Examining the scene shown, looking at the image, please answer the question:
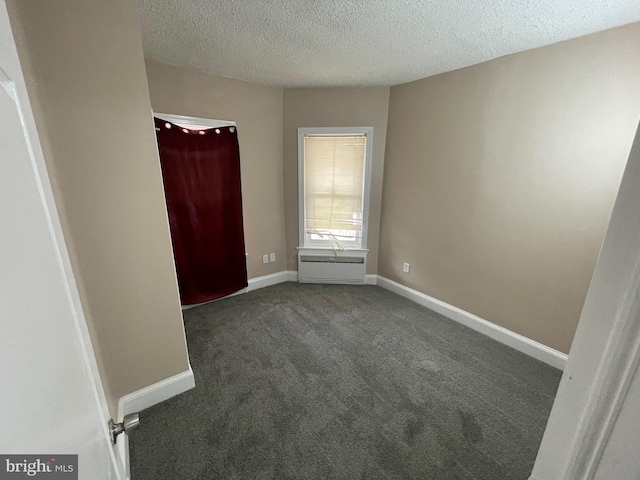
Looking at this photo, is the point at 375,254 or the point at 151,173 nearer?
the point at 151,173

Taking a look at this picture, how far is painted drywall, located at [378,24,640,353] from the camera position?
5.42 ft

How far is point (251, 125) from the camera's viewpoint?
285 centimetres

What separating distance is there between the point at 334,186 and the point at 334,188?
24 millimetres

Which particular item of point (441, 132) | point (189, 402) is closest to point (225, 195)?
point (189, 402)

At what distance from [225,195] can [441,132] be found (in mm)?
2302

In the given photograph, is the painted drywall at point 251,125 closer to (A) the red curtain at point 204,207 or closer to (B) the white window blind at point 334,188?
(A) the red curtain at point 204,207

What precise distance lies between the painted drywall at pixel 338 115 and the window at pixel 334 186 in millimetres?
75

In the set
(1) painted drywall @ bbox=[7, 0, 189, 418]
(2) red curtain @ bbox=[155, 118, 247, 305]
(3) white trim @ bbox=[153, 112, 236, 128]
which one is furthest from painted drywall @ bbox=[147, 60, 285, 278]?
(1) painted drywall @ bbox=[7, 0, 189, 418]

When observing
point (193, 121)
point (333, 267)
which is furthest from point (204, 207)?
point (333, 267)

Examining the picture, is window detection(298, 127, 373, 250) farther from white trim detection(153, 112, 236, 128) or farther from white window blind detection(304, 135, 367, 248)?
white trim detection(153, 112, 236, 128)

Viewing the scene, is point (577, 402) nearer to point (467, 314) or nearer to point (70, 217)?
point (70, 217)

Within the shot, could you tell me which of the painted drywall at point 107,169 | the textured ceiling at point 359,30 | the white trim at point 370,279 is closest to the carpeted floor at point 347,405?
the painted drywall at point 107,169

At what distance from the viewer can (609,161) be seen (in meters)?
1.64

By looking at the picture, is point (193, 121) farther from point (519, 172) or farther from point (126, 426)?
point (519, 172)
